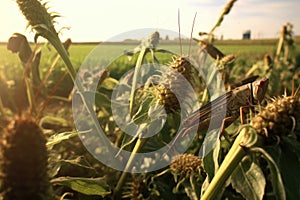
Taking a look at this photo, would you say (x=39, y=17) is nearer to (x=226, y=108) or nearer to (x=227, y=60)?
(x=226, y=108)

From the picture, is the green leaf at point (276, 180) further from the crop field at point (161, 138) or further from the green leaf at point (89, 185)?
the green leaf at point (89, 185)

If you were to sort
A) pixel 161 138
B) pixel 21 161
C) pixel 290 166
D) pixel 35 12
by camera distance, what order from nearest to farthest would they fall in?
pixel 21 161 → pixel 290 166 → pixel 35 12 → pixel 161 138

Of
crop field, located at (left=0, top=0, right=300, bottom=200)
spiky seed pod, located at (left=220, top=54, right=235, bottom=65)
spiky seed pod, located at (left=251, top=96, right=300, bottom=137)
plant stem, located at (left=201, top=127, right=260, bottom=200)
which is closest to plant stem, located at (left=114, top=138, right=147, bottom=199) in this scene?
crop field, located at (left=0, top=0, right=300, bottom=200)

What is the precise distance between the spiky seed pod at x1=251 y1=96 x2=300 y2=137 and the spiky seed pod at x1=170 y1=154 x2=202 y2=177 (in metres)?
0.49

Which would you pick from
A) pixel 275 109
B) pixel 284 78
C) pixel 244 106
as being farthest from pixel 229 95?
pixel 284 78

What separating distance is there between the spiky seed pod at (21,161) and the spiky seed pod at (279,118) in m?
0.42

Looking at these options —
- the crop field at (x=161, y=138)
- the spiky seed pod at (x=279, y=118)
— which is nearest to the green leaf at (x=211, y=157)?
the crop field at (x=161, y=138)

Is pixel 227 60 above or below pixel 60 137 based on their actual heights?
above

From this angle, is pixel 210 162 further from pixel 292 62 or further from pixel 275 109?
pixel 292 62

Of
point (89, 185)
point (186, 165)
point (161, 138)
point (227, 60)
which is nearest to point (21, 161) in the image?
point (89, 185)

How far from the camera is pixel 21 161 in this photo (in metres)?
0.60

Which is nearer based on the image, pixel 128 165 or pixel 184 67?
pixel 184 67

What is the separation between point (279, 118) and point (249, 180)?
0.50 ft

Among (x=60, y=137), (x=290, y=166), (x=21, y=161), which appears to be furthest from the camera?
(x=60, y=137)
